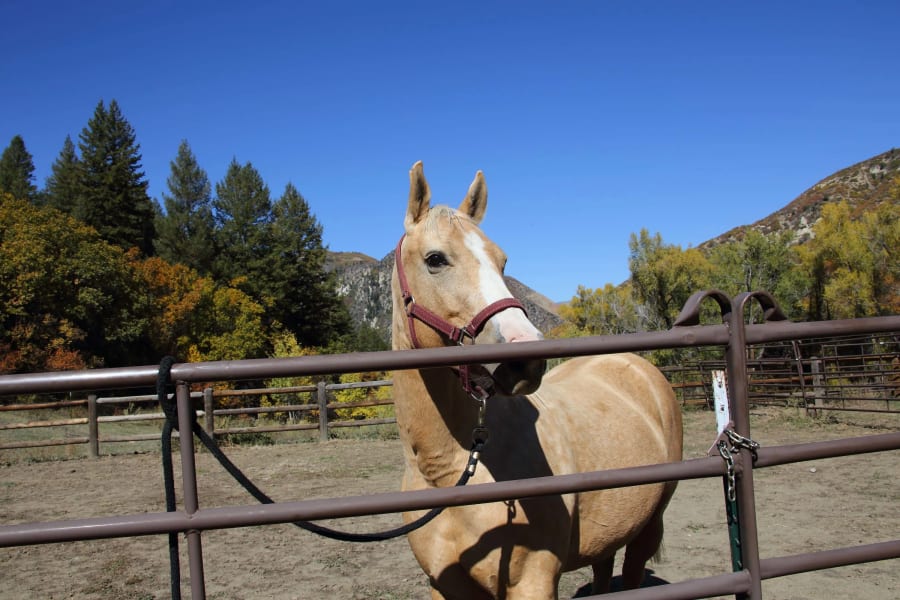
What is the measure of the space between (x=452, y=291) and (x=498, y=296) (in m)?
0.21

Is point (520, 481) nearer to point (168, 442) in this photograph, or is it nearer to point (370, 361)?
point (370, 361)

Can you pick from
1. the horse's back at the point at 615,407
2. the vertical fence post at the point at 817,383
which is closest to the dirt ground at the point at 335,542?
the horse's back at the point at 615,407

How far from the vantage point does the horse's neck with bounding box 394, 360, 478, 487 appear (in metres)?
2.14

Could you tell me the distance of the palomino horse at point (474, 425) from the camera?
195 centimetres

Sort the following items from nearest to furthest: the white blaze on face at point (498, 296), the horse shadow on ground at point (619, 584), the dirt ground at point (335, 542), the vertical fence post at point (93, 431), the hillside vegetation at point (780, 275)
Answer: the white blaze on face at point (498, 296), the horse shadow on ground at point (619, 584), the dirt ground at point (335, 542), the vertical fence post at point (93, 431), the hillside vegetation at point (780, 275)

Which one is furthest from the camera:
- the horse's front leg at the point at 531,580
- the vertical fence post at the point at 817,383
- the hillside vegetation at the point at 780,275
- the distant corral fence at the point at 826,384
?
the hillside vegetation at the point at 780,275

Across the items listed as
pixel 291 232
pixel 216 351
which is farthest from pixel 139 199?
pixel 216 351

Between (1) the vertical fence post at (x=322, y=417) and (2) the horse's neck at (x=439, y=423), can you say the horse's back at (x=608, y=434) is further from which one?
(1) the vertical fence post at (x=322, y=417)

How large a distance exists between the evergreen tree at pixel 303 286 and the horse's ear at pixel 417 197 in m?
44.6

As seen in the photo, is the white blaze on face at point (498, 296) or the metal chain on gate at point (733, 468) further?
the white blaze on face at point (498, 296)

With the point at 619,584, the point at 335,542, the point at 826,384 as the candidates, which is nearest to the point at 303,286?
the point at 826,384

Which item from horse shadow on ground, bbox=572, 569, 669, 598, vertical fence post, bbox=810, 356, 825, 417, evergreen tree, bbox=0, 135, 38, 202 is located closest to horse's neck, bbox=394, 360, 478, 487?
horse shadow on ground, bbox=572, 569, 669, 598

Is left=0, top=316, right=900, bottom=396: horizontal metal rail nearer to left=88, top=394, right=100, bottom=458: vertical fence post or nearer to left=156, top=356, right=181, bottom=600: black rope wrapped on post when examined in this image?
left=156, top=356, right=181, bottom=600: black rope wrapped on post

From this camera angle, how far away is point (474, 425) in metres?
2.18
